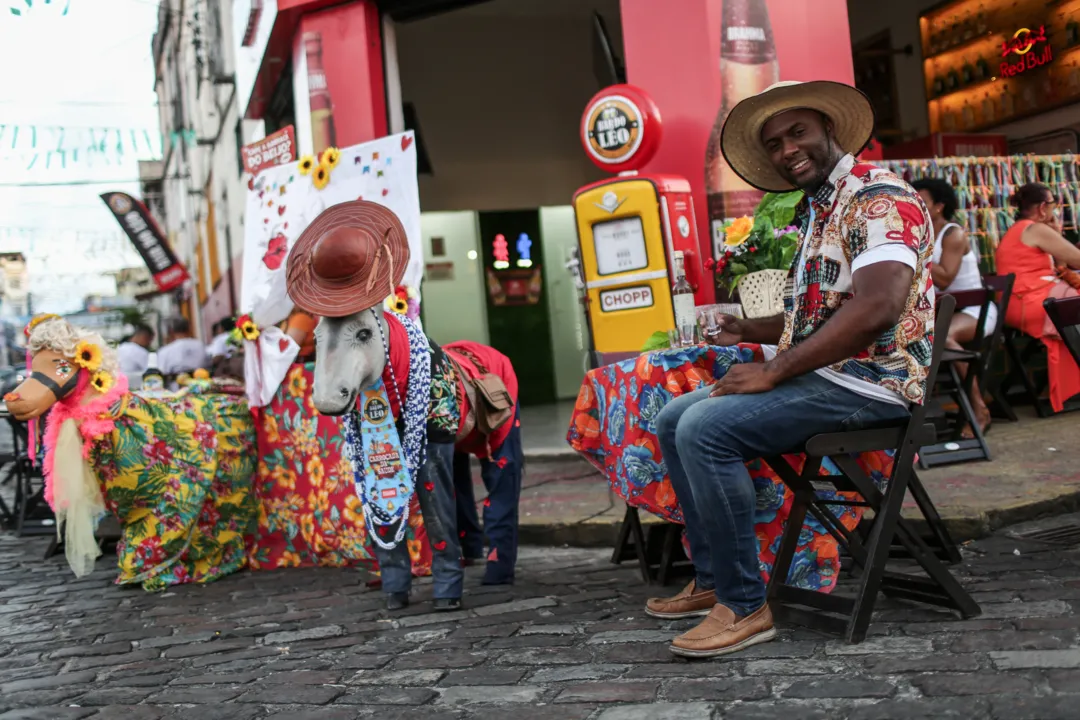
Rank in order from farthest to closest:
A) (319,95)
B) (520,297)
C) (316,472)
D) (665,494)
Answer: (520,297) < (319,95) < (316,472) < (665,494)

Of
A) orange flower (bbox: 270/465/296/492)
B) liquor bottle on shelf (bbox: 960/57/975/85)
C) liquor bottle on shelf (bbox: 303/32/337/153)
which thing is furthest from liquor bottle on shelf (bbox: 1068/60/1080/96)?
orange flower (bbox: 270/465/296/492)

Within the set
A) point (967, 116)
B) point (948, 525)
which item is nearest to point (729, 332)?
point (948, 525)

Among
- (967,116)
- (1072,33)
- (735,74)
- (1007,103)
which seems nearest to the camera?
(735,74)

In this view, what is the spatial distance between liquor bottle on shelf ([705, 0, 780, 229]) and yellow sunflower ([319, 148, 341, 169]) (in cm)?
250

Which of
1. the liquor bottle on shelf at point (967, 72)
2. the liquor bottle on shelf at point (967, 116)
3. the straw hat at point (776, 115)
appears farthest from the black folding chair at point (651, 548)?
the liquor bottle on shelf at point (967, 72)

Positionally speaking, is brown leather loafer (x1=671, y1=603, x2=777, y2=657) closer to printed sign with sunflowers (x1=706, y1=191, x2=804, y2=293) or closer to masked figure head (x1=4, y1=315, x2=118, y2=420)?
printed sign with sunflowers (x1=706, y1=191, x2=804, y2=293)

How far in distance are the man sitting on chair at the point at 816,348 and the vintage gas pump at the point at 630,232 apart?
10.1 ft

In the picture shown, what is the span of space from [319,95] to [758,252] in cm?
517

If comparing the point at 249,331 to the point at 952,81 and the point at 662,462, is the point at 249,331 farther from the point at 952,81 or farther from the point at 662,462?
the point at 952,81

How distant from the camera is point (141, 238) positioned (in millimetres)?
17906

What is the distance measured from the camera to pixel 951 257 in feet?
22.9

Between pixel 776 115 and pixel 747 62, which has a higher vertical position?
pixel 747 62

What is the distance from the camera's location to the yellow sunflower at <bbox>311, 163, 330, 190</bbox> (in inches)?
241

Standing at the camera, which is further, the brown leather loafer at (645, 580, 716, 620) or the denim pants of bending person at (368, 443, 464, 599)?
the denim pants of bending person at (368, 443, 464, 599)
